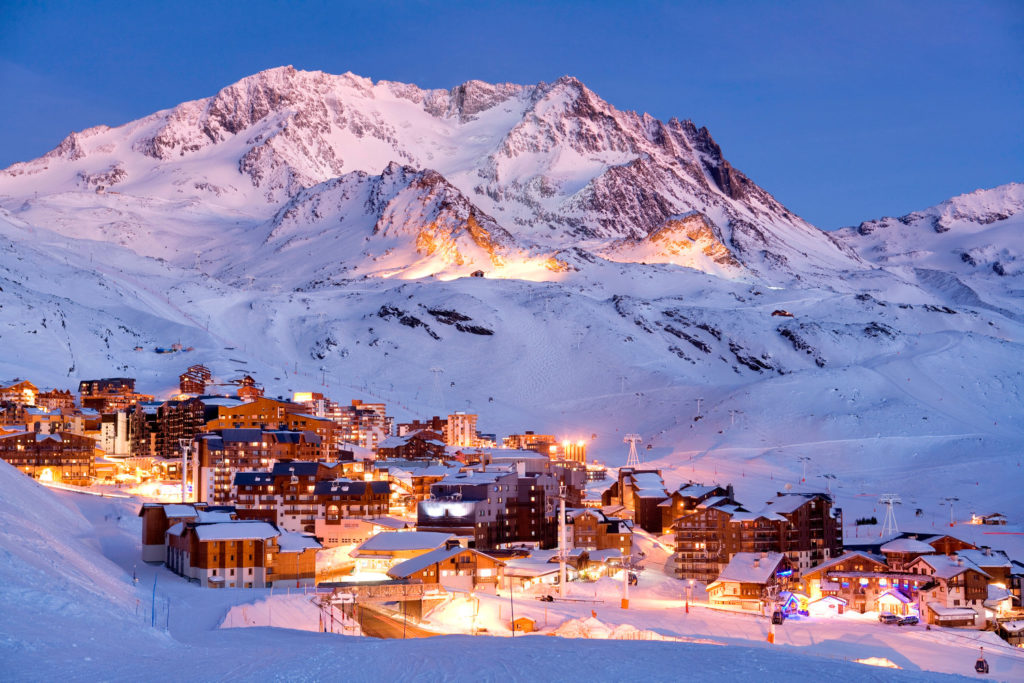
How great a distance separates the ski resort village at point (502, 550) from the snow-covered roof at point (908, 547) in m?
0.25

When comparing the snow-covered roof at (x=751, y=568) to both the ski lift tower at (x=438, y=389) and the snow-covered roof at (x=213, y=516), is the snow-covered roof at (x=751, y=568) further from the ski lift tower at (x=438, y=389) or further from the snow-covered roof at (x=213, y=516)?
the ski lift tower at (x=438, y=389)

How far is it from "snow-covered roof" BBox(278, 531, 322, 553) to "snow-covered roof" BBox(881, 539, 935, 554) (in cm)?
2838

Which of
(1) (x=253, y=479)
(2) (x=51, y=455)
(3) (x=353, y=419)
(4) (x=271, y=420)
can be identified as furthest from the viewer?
(3) (x=353, y=419)

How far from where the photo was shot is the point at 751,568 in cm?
5559

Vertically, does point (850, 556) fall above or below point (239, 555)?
below

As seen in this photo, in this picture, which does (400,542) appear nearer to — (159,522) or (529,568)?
(529,568)

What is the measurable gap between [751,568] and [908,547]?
843cm

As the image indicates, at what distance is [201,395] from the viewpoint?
106500 millimetres

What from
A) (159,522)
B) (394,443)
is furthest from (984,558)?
(394,443)

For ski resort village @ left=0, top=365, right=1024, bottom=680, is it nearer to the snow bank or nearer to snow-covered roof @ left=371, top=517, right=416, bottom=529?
the snow bank

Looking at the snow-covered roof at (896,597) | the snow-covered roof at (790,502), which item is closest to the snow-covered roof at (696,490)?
the snow-covered roof at (790,502)

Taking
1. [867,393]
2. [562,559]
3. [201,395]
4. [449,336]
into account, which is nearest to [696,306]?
[449,336]

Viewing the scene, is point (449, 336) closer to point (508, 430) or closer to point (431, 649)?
point (508, 430)

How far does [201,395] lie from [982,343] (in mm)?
97701
